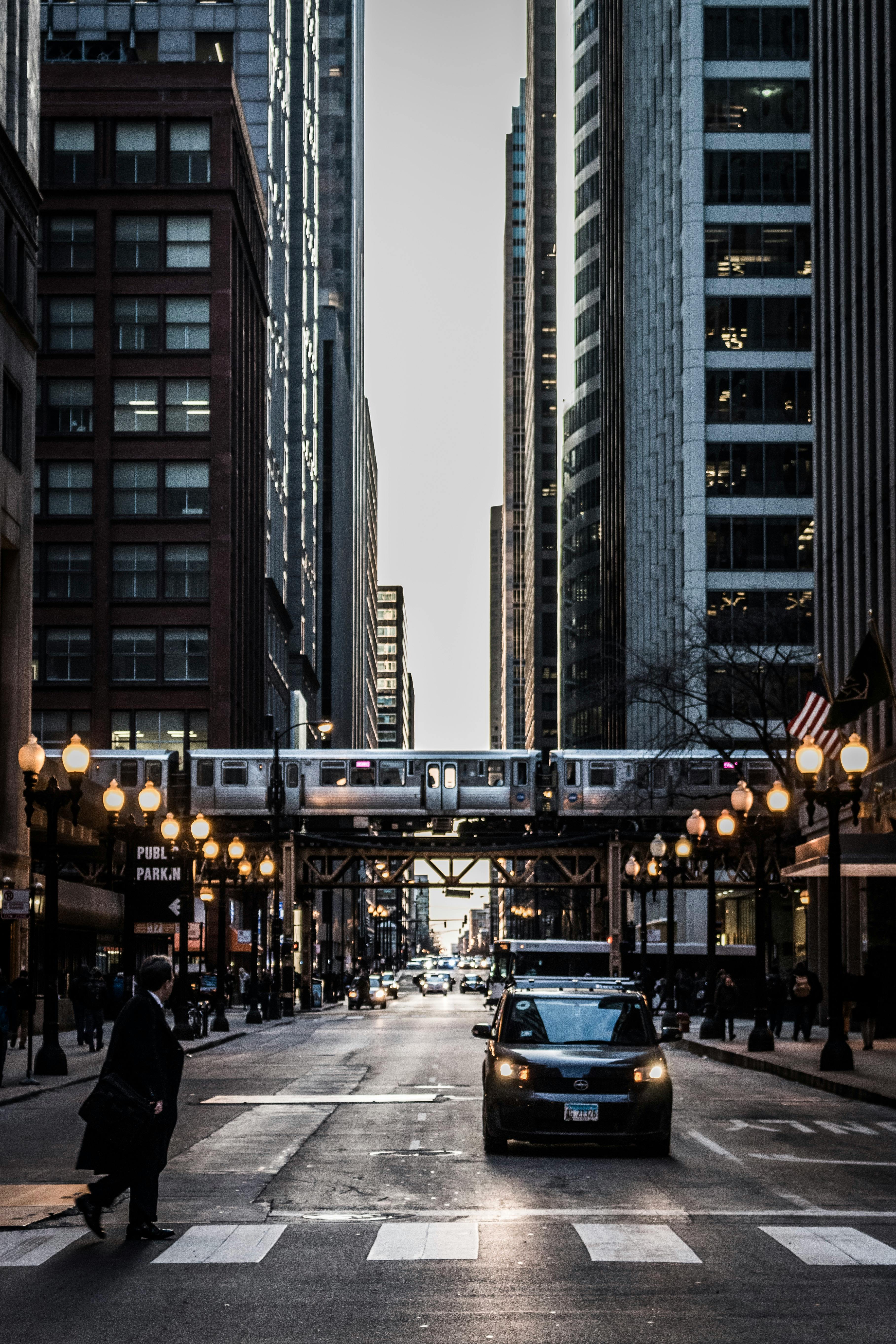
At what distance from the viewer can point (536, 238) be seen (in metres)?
186

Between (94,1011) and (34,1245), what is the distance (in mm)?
28733

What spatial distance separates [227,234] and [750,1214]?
262 ft

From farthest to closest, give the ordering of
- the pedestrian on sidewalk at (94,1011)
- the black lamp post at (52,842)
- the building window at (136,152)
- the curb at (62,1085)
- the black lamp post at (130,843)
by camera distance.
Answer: the building window at (136,152)
the pedestrian on sidewalk at (94,1011)
the black lamp post at (130,843)
the black lamp post at (52,842)
the curb at (62,1085)

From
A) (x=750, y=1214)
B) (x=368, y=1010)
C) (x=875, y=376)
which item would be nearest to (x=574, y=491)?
(x=368, y=1010)

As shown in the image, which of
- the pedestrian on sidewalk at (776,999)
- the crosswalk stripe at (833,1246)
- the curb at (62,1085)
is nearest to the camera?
the crosswalk stripe at (833,1246)

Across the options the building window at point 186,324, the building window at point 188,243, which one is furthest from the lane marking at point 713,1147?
Result: the building window at point 188,243

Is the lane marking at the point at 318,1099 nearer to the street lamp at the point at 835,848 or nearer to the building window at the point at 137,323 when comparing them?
the street lamp at the point at 835,848

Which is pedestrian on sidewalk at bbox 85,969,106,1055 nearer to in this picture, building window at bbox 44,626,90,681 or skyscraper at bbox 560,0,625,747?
building window at bbox 44,626,90,681

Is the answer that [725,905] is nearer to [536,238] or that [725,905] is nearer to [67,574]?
[67,574]

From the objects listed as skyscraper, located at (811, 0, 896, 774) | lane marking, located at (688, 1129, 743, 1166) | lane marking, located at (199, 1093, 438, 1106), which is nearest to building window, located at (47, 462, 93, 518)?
skyscraper, located at (811, 0, 896, 774)

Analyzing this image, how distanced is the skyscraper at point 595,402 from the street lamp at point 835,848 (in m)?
78.5

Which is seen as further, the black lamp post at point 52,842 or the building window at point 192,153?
the building window at point 192,153

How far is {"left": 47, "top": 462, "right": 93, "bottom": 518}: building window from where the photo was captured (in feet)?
288

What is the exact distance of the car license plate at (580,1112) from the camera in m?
16.8
